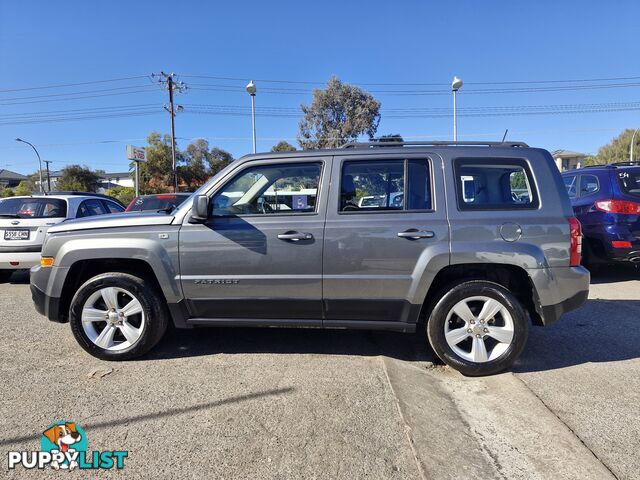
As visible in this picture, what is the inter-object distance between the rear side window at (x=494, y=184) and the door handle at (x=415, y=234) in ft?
1.20

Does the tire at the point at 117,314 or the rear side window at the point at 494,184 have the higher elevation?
the rear side window at the point at 494,184

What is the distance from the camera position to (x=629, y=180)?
6.25 meters

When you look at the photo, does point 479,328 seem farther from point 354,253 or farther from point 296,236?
point 296,236

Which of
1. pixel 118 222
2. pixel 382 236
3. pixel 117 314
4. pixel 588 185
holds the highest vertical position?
pixel 588 185

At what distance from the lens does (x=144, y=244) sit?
357 centimetres

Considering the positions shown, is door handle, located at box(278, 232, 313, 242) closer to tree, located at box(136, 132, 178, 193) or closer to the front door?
the front door

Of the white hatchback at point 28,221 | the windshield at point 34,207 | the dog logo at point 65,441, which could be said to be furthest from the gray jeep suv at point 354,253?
the windshield at point 34,207

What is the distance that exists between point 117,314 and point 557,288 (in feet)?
12.5

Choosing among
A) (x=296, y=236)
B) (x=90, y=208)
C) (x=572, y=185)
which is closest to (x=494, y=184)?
(x=296, y=236)

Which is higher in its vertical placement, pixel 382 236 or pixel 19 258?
pixel 382 236

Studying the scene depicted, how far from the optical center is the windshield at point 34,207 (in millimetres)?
6959

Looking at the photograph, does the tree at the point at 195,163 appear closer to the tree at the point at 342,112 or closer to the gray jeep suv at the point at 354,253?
the tree at the point at 342,112

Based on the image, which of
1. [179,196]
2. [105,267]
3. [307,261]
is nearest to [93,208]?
[179,196]

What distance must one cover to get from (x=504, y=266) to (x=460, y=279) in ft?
1.23
